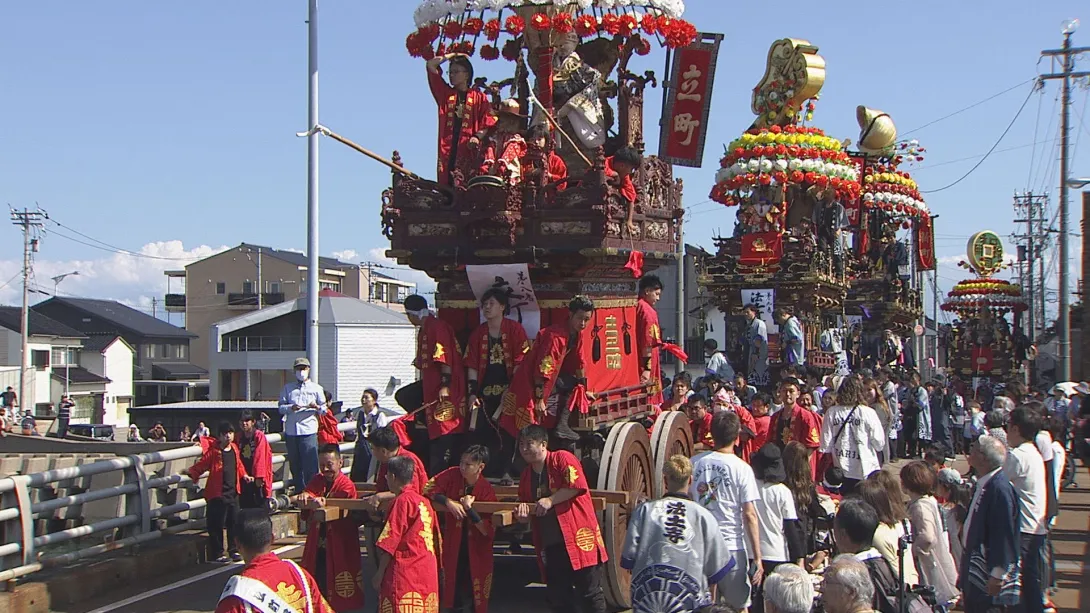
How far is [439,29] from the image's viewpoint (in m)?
10.8

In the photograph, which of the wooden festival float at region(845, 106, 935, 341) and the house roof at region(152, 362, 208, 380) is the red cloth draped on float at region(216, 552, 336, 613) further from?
the house roof at region(152, 362, 208, 380)

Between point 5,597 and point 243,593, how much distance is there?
432 centimetres

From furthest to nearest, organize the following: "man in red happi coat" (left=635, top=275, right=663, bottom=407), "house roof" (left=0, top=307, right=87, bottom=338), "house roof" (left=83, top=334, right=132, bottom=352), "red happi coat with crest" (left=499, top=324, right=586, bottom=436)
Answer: "house roof" (left=83, top=334, right=132, bottom=352), "house roof" (left=0, top=307, right=87, bottom=338), "man in red happi coat" (left=635, top=275, right=663, bottom=407), "red happi coat with crest" (left=499, top=324, right=586, bottom=436)

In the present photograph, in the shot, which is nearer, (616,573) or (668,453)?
(616,573)

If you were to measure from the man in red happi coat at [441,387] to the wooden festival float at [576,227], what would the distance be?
0.49m

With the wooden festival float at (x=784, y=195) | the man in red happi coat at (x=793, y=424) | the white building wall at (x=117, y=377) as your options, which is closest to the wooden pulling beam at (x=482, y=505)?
the man in red happi coat at (x=793, y=424)

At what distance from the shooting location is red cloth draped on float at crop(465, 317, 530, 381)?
9.30 m

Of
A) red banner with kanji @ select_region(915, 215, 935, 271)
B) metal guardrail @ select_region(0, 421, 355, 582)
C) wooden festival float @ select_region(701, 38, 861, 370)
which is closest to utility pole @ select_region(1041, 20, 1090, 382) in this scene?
wooden festival float @ select_region(701, 38, 861, 370)

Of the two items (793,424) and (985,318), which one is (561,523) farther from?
(985,318)

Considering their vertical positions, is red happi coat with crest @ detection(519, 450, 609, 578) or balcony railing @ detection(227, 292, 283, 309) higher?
balcony railing @ detection(227, 292, 283, 309)

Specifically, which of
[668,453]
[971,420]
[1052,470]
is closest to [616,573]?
[668,453]

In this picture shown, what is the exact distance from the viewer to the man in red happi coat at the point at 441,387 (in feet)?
30.3

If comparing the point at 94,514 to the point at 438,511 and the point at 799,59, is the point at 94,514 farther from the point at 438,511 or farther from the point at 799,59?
the point at 799,59

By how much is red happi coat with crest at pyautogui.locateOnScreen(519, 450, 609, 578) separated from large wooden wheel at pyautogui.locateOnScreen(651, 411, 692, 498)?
5.58 feet
